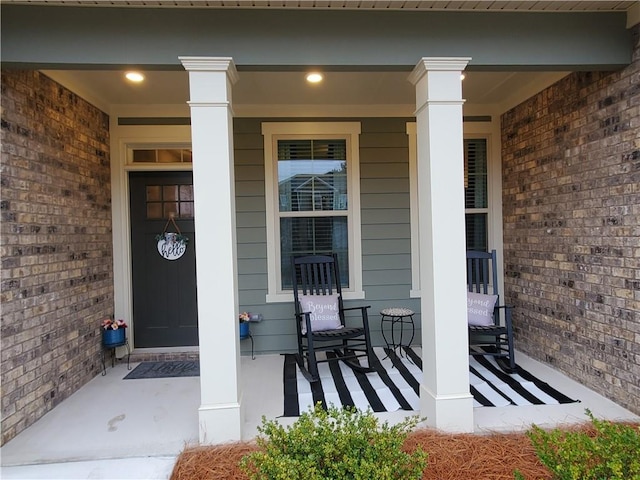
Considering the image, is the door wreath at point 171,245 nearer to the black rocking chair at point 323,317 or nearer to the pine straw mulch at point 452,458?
the black rocking chair at point 323,317

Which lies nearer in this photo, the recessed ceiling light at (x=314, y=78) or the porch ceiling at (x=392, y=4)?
the porch ceiling at (x=392, y=4)

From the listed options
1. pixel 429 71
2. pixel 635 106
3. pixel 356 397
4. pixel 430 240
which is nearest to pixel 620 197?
pixel 635 106

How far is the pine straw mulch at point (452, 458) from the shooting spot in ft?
6.43

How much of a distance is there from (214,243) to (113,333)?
1978 millimetres

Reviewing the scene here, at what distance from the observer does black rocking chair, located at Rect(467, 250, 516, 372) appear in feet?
10.7

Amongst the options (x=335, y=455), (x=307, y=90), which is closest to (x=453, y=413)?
(x=335, y=455)

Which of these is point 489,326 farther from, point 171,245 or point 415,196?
point 171,245

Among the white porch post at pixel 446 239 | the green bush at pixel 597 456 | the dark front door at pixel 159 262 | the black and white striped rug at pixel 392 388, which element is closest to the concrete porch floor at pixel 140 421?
the black and white striped rug at pixel 392 388

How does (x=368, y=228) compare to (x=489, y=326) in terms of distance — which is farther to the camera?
(x=368, y=228)

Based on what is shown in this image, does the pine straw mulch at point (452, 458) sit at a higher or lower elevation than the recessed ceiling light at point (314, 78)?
lower

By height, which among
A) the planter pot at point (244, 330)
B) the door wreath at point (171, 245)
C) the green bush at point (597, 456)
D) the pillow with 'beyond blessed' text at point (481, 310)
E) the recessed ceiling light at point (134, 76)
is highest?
the recessed ceiling light at point (134, 76)

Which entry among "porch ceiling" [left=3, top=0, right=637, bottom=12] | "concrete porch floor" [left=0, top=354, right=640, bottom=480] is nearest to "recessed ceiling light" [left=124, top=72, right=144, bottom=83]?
"porch ceiling" [left=3, top=0, right=637, bottom=12]

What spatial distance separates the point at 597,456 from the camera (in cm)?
164

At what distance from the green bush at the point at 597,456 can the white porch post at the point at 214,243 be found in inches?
Answer: 65.2
